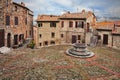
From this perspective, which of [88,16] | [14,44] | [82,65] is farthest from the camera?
[88,16]

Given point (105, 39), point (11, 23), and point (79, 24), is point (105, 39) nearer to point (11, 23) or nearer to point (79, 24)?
point (79, 24)

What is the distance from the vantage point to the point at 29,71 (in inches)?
568

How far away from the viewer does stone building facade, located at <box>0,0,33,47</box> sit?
22703 mm

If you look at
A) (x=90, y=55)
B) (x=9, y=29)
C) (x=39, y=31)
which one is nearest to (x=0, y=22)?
(x=9, y=29)

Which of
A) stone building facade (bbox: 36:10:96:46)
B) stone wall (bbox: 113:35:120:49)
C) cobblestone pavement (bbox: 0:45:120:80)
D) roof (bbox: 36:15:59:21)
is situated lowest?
cobblestone pavement (bbox: 0:45:120:80)

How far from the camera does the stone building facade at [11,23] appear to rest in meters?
22.7

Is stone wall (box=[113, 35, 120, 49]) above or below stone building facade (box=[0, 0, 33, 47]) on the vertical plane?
below

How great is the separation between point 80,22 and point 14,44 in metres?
16.6

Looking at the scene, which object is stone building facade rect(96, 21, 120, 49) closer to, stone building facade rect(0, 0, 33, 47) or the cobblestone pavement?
the cobblestone pavement

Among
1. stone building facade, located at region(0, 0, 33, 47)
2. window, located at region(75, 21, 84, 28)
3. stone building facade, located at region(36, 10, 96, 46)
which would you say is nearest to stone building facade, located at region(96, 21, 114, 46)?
stone building facade, located at region(36, 10, 96, 46)

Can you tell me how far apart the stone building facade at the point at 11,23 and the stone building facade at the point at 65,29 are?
20.9ft

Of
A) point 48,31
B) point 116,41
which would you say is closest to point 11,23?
point 48,31

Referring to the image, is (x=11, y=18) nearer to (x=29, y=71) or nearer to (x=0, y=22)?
(x=0, y=22)

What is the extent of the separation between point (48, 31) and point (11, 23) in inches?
475
